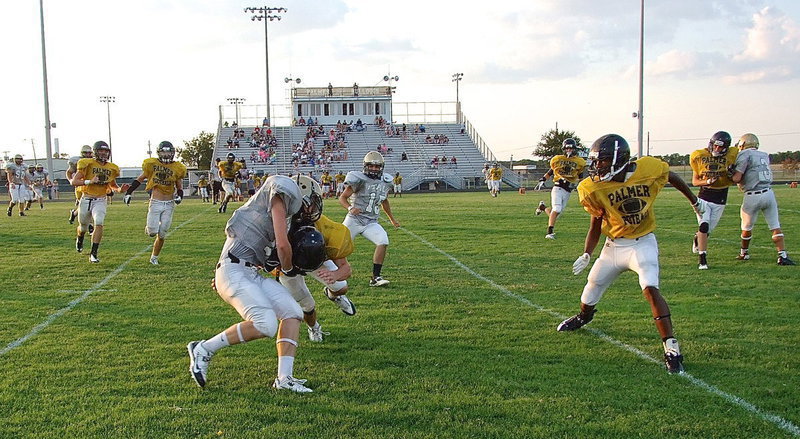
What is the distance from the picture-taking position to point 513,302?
7.05 metres

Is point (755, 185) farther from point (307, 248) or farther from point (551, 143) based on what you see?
point (551, 143)

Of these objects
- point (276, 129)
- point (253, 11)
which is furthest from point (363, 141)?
point (253, 11)

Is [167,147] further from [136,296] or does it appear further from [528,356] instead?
[528,356]

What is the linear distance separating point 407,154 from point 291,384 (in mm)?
46515

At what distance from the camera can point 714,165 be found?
931cm

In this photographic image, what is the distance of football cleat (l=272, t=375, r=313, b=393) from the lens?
4.34 meters

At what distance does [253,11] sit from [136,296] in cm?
4105

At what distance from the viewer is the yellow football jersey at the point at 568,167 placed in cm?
1321

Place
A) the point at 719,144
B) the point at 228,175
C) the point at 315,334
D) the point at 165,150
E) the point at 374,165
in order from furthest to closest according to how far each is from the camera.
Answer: the point at 228,175 → the point at 165,150 → the point at 719,144 → the point at 374,165 → the point at 315,334

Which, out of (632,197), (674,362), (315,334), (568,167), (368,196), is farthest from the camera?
(568,167)

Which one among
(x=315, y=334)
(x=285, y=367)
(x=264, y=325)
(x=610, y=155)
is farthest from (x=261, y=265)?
(x=610, y=155)

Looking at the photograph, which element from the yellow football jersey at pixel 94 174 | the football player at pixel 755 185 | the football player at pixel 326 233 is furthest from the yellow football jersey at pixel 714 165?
the yellow football jersey at pixel 94 174

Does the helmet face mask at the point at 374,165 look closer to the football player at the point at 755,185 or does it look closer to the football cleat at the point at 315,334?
the football cleat at the point at 315,334

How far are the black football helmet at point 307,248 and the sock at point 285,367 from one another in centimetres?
62
